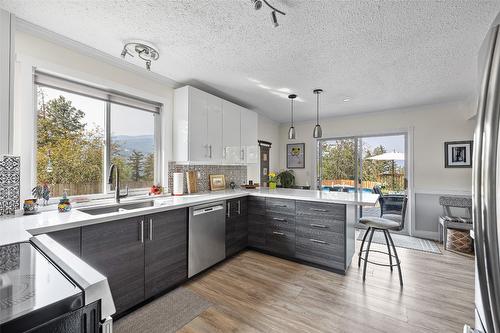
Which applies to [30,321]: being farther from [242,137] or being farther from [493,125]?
[242,137]

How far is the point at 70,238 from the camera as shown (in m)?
1.55

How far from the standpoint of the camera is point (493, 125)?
398 mm

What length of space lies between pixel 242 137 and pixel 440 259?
3.34m

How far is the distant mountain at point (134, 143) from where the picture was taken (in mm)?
2664

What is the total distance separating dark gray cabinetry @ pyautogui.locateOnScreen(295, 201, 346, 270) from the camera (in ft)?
8.62

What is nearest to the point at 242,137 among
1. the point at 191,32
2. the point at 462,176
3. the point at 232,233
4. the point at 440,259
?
the point at 232,233

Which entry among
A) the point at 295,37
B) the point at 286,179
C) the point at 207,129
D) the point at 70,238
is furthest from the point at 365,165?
the point at 70,238

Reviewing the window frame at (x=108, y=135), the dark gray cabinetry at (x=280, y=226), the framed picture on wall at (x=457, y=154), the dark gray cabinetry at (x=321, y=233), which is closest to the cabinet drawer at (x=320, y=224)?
the dark gray cabinetry at (x=321, y=233)

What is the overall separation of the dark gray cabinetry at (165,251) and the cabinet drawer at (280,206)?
1.20 m

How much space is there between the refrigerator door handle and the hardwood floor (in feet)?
5.62

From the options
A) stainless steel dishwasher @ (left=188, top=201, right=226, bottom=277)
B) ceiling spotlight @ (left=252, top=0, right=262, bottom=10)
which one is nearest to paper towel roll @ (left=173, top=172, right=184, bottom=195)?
stainless steel dishwasher @ (left=188, top=201, right=226, bottom=277)

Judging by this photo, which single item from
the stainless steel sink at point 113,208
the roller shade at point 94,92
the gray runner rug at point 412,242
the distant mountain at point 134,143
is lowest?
the gray runner rug at point 412,242

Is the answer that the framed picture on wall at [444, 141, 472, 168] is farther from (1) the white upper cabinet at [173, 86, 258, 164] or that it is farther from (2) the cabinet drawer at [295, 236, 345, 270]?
(1) the white upper cabinet at [173, 86, 258, 164]

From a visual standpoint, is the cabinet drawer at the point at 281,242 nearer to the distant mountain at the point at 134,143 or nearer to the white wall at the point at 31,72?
the distant mountain at the point at 134,143
